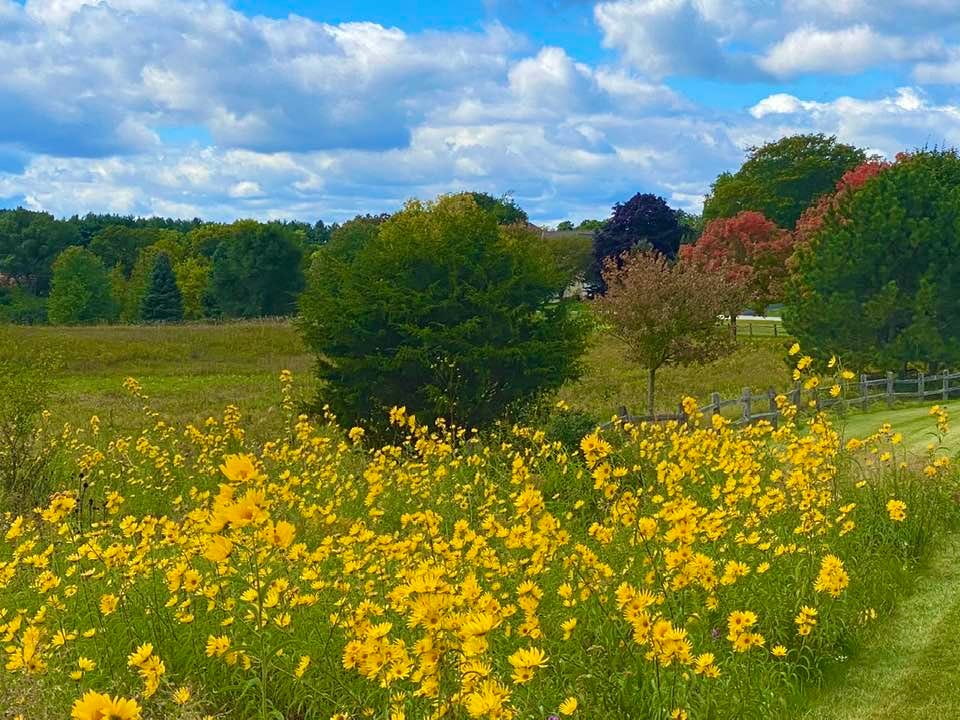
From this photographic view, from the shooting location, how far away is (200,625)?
516cm

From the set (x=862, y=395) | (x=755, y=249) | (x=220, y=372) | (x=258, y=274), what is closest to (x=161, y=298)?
(x=258, y=274)

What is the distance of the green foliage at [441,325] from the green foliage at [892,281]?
33.0 feet

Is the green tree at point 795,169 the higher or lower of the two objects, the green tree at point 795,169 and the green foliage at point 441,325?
the higher

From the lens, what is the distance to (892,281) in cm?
2145

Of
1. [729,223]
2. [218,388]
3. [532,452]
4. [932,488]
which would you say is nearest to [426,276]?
[532,452]

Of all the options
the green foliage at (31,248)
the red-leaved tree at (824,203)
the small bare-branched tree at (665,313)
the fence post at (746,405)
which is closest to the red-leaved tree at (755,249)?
the red-leaved tree at (824,203)

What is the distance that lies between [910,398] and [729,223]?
Answer: 2047cm

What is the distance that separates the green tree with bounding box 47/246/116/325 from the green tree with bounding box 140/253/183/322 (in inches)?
155

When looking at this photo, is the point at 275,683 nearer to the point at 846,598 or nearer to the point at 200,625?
the point at 200,625

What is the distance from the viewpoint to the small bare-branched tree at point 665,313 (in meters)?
21.2

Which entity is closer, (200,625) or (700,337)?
(200,625)

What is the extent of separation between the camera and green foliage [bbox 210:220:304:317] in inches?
2640

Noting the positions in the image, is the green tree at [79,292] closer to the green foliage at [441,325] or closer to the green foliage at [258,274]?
the green foliage at [258,274]

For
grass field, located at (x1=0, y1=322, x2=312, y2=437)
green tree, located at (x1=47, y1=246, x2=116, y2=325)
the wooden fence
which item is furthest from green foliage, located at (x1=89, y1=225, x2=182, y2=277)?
the wooden fence
